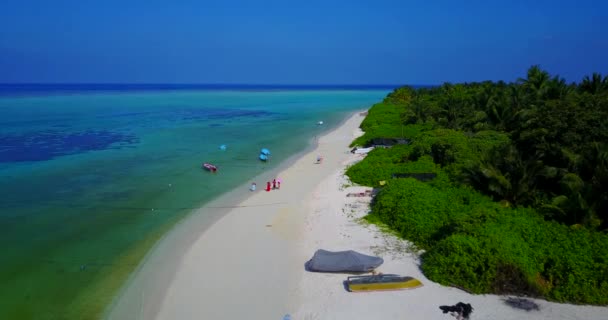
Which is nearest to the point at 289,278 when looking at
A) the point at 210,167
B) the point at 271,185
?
the point at 271,185

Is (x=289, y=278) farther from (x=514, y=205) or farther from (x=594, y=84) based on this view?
(x=594, y=84)

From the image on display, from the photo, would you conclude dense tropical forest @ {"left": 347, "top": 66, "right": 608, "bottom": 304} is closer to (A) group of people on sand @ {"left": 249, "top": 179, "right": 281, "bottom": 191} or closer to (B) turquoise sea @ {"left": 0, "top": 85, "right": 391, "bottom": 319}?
(A) group of people on sand @ {"left": 249, "top": 179, "right": 281, "bottom": 191}

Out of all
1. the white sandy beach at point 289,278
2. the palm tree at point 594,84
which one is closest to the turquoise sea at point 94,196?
the white sandy beach at point 289,278

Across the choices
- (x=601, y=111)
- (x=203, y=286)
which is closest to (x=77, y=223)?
(x=203, y=286)

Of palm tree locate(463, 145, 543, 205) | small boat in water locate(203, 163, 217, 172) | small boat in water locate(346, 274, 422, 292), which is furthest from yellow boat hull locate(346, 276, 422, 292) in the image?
small boat in water locate(203, 163, 217, 172)

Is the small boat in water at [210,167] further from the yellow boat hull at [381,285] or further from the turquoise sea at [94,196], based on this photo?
the yellow boat hull at [381,285]

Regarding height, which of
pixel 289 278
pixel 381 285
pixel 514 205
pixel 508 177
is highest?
pixel 508 177
